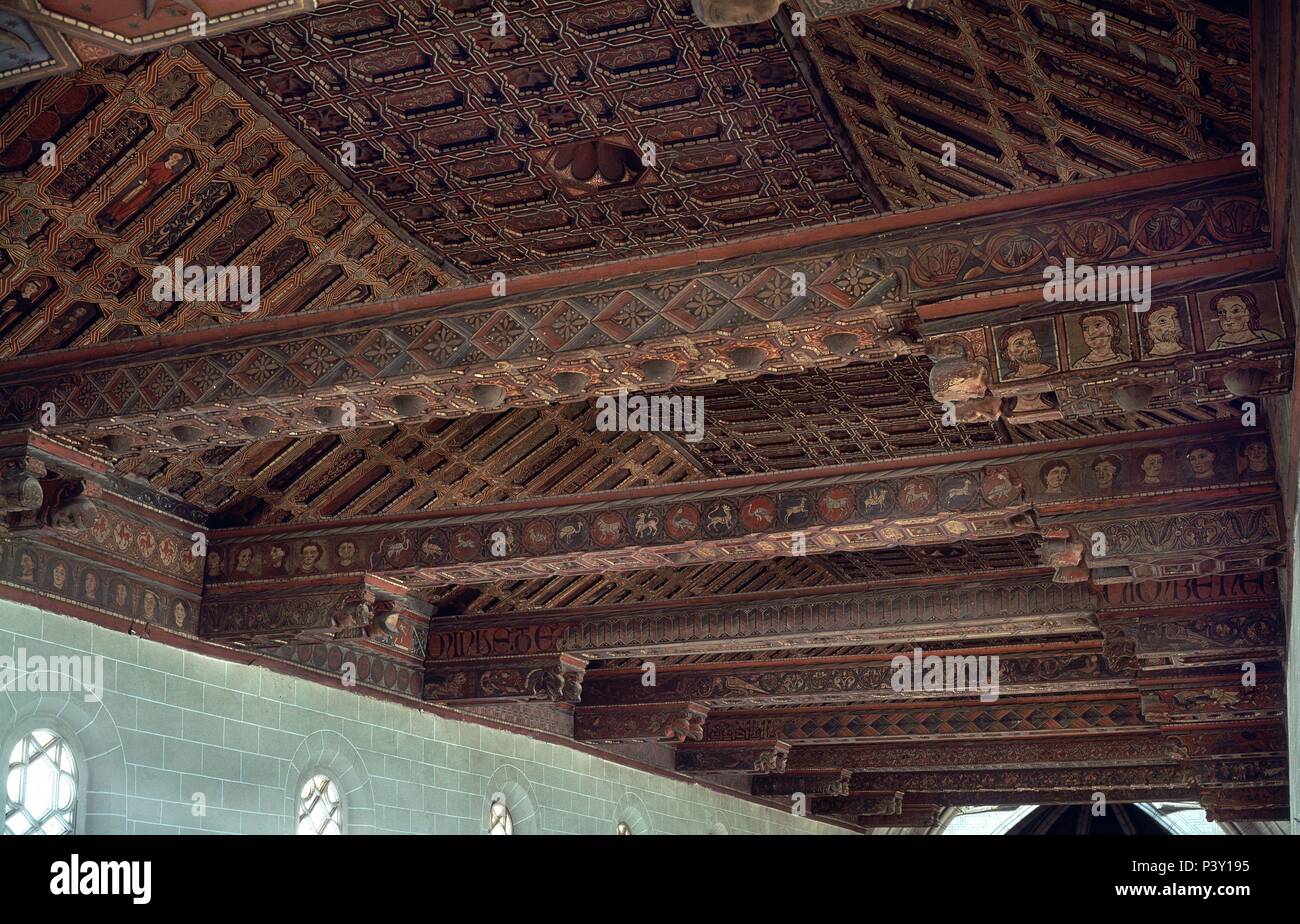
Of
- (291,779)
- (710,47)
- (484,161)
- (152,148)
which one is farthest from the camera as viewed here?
(291,779)

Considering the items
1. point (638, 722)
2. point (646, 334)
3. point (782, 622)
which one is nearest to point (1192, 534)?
point (646, 334)

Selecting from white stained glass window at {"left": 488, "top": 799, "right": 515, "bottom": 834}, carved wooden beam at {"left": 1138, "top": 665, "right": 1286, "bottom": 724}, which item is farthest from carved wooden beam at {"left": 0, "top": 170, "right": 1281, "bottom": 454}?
white stained glass window at {"left": 488, "top": 799, "right": 515, "bottom": 834}

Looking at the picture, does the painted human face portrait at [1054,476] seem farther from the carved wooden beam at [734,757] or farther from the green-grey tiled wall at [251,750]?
the carved wooden beam at [734,757]

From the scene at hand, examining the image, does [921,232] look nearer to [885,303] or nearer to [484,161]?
[885,303]

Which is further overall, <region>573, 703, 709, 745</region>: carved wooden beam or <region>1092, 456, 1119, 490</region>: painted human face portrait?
<region>573, 703, 709, 745</region>: carved wooden beam

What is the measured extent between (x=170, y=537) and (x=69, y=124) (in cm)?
438

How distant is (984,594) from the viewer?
1202 cm

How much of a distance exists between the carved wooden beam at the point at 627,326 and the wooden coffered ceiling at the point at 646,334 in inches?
0.7

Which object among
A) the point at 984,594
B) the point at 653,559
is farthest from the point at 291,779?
the point at 984,594

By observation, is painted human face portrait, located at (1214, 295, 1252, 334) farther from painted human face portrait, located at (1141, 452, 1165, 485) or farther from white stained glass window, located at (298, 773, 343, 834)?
white stained glass window, located at (298, 773, 343, 834)

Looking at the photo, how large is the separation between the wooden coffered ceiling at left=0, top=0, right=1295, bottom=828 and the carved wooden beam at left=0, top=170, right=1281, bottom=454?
0.06 feet

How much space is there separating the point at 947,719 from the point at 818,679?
3363mm

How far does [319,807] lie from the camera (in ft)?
40.4

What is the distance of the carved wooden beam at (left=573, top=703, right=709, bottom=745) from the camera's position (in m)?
15.8
